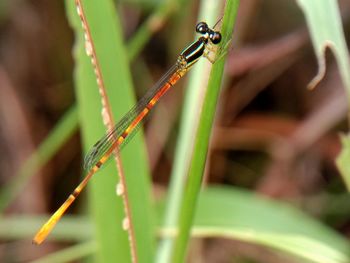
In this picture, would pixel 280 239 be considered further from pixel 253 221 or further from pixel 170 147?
pixel 170 147

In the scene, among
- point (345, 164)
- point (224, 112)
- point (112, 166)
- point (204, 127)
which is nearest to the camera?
point (204, 127)

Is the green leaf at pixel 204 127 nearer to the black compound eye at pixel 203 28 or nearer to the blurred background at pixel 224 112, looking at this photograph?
the black compound eye at pixel 203 28

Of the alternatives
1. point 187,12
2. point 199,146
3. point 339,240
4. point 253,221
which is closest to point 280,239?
point 253,221

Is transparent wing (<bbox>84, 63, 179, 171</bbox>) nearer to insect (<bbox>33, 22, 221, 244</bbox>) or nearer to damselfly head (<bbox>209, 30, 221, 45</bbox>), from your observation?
insect (<bbox>33, 22, 221, 244</bbox>)

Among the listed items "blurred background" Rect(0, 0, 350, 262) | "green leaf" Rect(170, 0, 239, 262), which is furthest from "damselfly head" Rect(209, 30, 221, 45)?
"blurred background" Rect(0, 0, 350, 262)

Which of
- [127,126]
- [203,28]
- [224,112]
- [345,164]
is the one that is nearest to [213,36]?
[203,28]

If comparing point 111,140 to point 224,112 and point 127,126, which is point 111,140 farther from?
point 224,112
